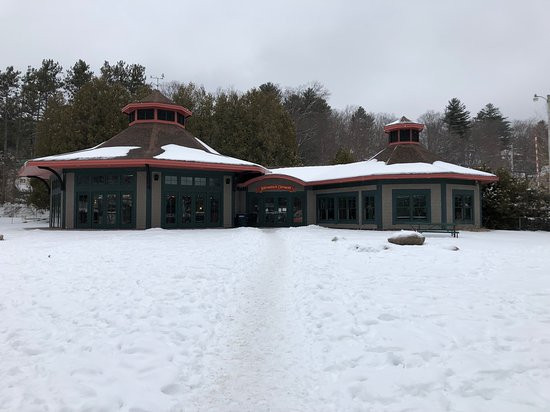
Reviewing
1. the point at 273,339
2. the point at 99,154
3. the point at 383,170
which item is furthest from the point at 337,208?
the point at 273,339

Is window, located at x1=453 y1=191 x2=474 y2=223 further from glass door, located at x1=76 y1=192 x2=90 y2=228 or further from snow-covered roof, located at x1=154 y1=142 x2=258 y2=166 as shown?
glass door, located at x1=76 y1=192 x2=90 y2=228

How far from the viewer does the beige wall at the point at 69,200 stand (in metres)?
20.8

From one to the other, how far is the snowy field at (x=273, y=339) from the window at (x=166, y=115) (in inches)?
738

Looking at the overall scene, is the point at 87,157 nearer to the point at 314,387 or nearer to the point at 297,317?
the point at 297,317

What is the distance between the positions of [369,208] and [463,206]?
17.8 feet

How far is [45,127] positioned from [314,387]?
35392 mm

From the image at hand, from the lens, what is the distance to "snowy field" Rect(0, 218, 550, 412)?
3.29 metres

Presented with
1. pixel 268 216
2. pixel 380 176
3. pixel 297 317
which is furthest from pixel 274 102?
pixel 297 317

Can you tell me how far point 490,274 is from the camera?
800cm

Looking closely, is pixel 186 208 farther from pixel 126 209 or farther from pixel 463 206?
pixel 463 206

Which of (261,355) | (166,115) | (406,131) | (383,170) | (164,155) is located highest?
(166,115)

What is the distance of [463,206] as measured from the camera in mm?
21797

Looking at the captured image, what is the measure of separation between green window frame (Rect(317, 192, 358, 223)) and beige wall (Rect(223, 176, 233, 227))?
616cm

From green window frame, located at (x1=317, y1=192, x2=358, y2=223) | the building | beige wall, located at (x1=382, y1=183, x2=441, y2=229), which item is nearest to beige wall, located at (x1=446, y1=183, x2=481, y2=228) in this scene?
the building
